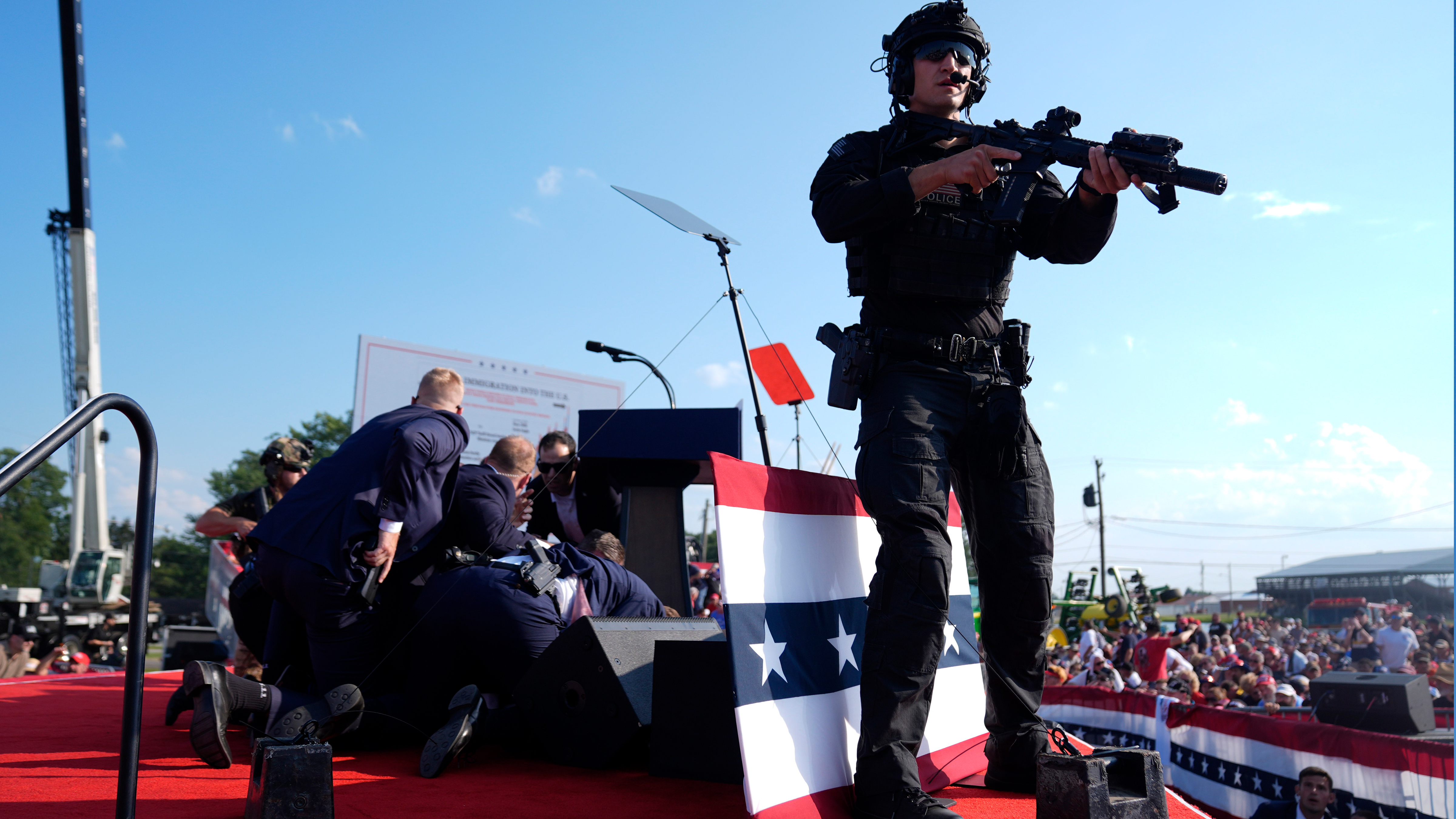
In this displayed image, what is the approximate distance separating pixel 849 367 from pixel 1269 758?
6892 millimetres

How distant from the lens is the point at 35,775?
8.53ft

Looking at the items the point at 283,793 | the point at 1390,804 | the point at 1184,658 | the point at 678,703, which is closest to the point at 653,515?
the point at 678,703

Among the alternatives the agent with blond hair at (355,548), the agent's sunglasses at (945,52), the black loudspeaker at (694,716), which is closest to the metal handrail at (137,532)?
the agent with blond hair at (355,548)

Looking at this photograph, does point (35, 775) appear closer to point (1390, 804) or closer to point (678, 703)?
point (678, 703)

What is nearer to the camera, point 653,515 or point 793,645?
point 793,645

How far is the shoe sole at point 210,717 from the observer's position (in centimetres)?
263

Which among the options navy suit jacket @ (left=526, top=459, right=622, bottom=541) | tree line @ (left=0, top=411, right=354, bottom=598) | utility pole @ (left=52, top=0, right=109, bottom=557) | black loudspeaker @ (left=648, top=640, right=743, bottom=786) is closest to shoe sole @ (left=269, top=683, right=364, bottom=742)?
black loudspeaker @ (left=648, top=640, right=743, bottom=786)

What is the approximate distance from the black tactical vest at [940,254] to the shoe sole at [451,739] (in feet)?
5.65

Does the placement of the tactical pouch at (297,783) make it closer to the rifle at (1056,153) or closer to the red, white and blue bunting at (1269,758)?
the rifle at (1056,153)

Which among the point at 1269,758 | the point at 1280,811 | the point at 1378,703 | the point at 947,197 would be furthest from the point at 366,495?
the point at 1378,703

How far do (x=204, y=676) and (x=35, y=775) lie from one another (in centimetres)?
54

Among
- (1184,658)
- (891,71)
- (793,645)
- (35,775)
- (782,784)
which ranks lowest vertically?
(1184,658)

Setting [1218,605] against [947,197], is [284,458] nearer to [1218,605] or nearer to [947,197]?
[947,197]

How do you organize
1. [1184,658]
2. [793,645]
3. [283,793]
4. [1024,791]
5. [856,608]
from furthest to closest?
1. [1184,658]
2. [856,608]
3. [1024,791]
4. [793,645]
5. [283,793]
